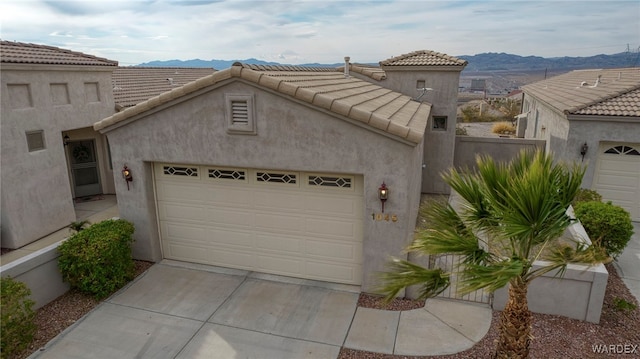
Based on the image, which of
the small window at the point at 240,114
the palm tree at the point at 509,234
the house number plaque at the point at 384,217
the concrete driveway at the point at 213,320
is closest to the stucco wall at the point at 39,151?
the concrete driveway at the point at 213,320

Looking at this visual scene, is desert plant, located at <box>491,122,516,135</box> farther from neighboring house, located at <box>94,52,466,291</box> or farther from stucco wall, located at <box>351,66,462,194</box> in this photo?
neighboring house, located at <box>94,52,466,291</box>

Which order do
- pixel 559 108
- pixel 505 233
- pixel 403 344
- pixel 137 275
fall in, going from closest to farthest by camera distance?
pixel 505 233 → pixel 403 344 → pixel 137 275 → pixel 559 108

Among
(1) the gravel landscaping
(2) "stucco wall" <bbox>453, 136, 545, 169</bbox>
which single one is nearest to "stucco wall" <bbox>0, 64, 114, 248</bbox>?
(1) the gravel landscaping

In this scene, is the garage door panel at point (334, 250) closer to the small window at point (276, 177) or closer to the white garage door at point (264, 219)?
the white garage door at point (264, 219)

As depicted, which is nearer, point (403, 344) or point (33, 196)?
point (403, 344)

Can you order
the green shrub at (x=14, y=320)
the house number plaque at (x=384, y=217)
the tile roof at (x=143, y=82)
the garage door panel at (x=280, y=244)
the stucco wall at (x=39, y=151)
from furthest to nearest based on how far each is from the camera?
the tile roof at (x=143, y=82) < the stucco wall at (x=39, y=151) < the garage door panel at (x=280, y=244) < the house number plaque at (x=384, y=217) < the green shrub at (x=14, y=320)

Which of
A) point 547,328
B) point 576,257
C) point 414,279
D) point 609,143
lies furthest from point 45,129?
point 609,143

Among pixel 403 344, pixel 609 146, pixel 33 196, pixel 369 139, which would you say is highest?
pixel 369 139

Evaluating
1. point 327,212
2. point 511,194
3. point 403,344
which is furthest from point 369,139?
point 403,344

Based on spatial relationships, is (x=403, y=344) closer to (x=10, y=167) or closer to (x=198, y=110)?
(x=198, y=110)
